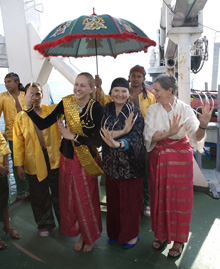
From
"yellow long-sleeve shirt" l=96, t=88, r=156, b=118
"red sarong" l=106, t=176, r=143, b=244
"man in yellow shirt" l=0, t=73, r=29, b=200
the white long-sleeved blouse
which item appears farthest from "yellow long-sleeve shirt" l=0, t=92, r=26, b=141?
the white long-sleeved blouse

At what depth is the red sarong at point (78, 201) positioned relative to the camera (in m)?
2.53

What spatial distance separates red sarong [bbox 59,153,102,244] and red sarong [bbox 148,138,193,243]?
60cm

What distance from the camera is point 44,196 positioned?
293 centimetres

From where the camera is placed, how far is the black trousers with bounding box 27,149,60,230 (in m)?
2.88

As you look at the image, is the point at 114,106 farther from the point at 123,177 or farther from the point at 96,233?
the point at 96,233

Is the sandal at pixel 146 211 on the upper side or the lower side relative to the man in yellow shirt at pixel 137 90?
lower

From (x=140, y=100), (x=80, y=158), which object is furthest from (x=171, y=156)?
(x=140, y=100)

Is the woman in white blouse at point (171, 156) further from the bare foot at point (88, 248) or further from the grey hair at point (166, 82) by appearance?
the bare foot at point (88, 248)

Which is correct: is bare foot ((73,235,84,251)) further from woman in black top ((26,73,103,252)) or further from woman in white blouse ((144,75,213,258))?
woman in white blouse ((144,75,213,258))

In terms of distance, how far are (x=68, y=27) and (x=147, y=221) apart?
2390mm

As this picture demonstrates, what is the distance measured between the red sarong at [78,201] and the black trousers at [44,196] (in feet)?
1.01

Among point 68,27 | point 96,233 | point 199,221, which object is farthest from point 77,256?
point 68,27

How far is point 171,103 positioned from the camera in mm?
2430

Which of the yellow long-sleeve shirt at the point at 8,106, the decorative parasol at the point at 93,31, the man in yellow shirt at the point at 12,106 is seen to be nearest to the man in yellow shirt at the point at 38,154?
the decorative parasol at the point at 93,31
